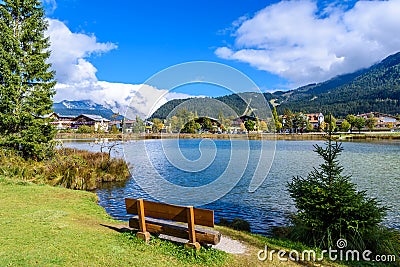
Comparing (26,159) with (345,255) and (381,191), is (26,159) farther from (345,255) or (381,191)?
(381,191)

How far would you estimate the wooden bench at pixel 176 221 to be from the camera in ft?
19.9

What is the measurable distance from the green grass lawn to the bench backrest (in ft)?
2.13

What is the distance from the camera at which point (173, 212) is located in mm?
6355

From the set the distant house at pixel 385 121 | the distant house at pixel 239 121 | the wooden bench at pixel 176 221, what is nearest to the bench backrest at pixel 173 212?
the wooden bench at pixel 176 221

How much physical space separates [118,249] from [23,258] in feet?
5.93

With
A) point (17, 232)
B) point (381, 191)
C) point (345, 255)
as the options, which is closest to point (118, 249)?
point (17, 232)

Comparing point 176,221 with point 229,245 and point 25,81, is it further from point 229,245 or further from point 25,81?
point 25,81

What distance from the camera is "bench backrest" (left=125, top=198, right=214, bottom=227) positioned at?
6.04 metres

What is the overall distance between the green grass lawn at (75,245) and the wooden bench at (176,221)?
0.24m

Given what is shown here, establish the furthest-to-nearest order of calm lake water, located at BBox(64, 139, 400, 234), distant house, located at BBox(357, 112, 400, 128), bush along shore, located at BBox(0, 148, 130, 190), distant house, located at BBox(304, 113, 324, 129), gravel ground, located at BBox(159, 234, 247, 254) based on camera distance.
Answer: distant house, located at BBox(357, 112, 400, 128), distant house, located at BBox(304, 113, 324, 129), bush along shore, located at BBox(0, 148, 130, 190), calm lake water, located at BBox(64, 139, 400, 234), gravel ground, located at BBox(159, 234, 247, 254)

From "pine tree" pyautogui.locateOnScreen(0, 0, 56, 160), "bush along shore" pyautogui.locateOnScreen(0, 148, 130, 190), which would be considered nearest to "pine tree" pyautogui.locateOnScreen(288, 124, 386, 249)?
"bush along shore" pyautogui.locateOnScreen(0, 148, 130, 190)

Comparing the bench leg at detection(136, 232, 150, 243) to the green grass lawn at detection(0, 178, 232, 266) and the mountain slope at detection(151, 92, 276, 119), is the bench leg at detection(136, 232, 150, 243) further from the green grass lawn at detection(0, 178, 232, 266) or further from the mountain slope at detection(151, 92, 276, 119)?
the mountain slope at detection(151, 92, 276, 119)

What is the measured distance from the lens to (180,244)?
6543mm

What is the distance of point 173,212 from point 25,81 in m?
20.3
